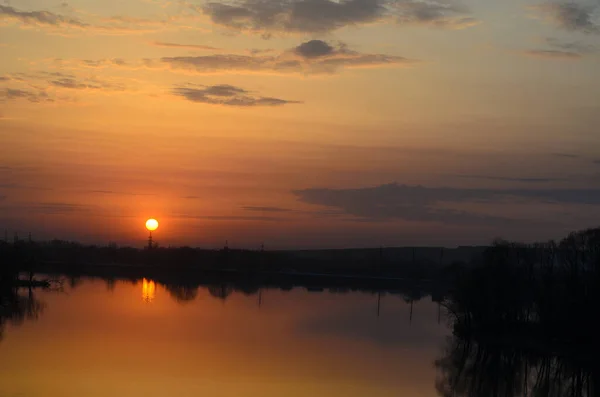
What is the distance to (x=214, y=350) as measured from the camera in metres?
30.7

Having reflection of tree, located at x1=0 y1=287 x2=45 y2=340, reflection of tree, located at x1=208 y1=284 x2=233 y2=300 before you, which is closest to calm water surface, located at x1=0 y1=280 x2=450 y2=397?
reflection of tree, located at x1=0 y1=287 x2=45 y2=340

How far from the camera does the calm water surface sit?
76.7ft

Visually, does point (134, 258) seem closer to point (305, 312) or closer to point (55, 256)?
point (55, 256)

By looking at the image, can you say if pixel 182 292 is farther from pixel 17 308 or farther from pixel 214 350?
pixel 214 350

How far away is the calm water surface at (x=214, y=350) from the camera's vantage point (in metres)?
23.4

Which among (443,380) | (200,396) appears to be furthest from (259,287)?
(200,396)

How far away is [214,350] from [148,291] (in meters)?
34.0

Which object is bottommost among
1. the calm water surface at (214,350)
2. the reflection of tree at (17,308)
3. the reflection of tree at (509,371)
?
the reflection of tree at (509,371)

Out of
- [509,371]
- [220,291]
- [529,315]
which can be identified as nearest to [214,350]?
[509,371]

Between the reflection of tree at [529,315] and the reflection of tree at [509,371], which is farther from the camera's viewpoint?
the reflection of tree at [529,315]

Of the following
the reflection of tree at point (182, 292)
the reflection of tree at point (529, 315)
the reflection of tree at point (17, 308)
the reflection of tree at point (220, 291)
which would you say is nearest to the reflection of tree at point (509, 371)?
the reflection of tree at point (529, 315)

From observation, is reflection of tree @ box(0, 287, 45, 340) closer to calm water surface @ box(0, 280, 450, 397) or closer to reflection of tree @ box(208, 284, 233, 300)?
calm water surface @ box(0, 280, 450, 397)

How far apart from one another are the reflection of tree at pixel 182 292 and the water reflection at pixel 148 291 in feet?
4.21

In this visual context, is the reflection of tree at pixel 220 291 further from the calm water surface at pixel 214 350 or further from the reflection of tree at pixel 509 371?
the reflection of tree at pixel 509 371
